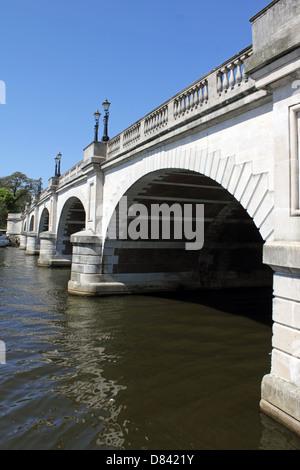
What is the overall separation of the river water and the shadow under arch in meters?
2.98

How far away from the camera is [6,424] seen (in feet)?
16.0

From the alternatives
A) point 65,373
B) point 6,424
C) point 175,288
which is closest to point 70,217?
point 175,288

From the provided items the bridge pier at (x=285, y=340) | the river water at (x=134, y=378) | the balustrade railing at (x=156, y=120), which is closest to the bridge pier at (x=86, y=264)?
the river water at (x=134, y=378)

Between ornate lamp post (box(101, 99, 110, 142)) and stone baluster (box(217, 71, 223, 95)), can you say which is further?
ornate lamp post (box(101, 99, 110, 142))

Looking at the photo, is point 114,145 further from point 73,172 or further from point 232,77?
point 73,172

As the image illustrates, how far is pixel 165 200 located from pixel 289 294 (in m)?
9.52

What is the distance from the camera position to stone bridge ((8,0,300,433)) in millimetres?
4758

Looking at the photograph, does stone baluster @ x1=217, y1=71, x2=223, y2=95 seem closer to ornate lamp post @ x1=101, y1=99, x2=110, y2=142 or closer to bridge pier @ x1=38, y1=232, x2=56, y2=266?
ornate lamp post @ x1=101, y1=99, x2=110, y2=142

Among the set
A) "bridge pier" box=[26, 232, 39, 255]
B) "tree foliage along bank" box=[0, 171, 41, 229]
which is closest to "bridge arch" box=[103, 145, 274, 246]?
"bridge pier" box=[26, 232, 39, 255]

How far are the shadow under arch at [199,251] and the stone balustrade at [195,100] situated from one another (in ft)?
6.27

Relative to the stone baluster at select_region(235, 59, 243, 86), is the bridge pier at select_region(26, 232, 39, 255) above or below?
below

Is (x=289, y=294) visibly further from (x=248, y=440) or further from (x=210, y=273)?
(x=210, y=273)

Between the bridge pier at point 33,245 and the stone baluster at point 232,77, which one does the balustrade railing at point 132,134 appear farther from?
the bridge pier at point 33,245
